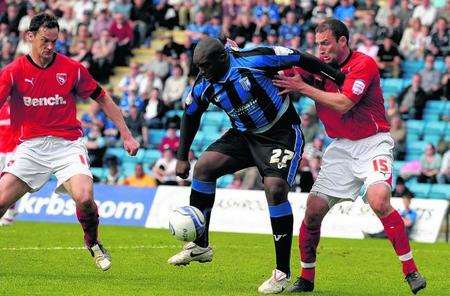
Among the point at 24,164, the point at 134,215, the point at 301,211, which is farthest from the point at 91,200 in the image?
the point at 134,215

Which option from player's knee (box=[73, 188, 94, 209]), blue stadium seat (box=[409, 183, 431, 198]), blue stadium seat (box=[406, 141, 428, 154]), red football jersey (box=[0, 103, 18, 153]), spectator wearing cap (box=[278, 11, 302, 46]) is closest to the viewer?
player's knee (box=[73, 188, 94, 209])

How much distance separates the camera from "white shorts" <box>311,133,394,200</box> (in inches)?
435

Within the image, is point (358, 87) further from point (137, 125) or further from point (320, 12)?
point (137, 125)

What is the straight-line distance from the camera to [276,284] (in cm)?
1086

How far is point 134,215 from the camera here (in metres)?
23.2

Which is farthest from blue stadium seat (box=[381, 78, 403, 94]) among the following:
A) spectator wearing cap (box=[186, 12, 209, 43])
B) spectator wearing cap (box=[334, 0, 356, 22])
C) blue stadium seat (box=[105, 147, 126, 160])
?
blue stadium seat (box=[105, 147, 126, 160])

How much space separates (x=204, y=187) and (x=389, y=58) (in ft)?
47.0

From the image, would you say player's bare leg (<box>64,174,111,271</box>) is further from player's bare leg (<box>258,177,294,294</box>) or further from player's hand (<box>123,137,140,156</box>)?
player's bare leg (<box>258,177,294,294</box>)

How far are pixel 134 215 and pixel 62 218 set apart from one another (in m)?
1.53

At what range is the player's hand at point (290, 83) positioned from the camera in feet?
35.3

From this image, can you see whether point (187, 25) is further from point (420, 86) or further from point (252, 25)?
point (420, 86)

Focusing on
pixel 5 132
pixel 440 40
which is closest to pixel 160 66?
pixel 440 40

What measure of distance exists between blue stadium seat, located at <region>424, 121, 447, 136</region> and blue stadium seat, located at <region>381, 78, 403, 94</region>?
1.24 metres

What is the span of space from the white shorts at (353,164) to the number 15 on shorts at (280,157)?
49 cm
